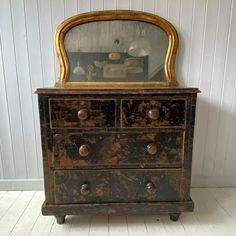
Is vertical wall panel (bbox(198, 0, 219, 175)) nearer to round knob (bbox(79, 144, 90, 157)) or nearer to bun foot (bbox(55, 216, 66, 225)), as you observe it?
round knob (bbox(79, 144, 90, 157))

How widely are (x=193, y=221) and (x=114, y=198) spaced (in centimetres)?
58

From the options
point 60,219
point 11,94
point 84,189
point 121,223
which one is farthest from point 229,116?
point 11,94

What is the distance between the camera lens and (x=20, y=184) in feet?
5.89

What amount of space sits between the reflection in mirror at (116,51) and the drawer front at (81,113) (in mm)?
431

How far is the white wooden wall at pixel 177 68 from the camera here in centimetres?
154

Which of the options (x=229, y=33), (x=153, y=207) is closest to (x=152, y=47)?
(x=229, y=33)

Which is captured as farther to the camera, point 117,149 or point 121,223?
point 121,223

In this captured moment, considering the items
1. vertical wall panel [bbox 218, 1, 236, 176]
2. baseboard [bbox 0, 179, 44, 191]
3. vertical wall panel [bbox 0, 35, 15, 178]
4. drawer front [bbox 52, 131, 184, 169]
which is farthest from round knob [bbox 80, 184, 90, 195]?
vertical wall panel [bbox 218, 1, 236, 176]

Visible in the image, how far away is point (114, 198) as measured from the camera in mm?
1322

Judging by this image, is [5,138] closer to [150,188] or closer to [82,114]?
[82,114]

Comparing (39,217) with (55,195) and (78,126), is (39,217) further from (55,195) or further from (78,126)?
(78,126)

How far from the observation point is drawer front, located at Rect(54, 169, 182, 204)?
4.22ft

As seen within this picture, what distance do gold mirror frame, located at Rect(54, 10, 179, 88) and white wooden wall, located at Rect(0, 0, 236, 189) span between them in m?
0.06

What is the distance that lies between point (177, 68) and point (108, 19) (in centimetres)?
64
